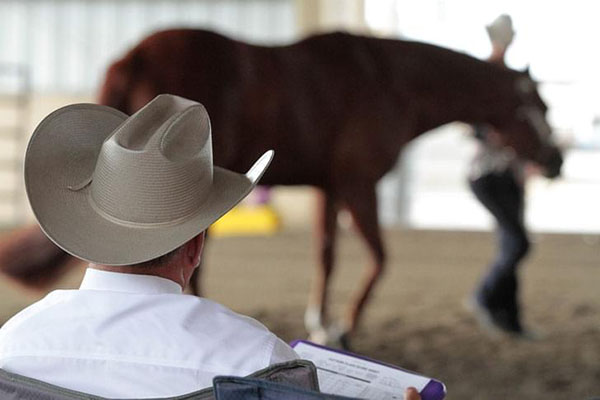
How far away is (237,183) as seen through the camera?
1.34 meters

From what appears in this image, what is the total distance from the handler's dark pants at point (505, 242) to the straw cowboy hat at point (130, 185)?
3.13 m

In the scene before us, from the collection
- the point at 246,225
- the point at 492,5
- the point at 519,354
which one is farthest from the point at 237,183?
the point at 492,5

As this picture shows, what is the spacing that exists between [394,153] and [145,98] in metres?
1.27

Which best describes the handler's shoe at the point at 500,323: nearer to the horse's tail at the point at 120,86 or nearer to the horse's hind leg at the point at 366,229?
the horse's hind leg at the point at 366,229

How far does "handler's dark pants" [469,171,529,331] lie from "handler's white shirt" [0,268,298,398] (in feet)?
10.9

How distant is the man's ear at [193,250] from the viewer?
1.25 metres

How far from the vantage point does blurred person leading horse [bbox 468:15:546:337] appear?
4.35 m

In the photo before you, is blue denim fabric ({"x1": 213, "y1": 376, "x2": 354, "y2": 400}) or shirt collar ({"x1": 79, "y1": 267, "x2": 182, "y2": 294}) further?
shirt collar ({"x1": 79, "y1": 267, "x2": 182, "y2": 294})

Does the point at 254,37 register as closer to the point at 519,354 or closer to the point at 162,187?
the point at 519,354

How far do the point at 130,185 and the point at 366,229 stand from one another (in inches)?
115

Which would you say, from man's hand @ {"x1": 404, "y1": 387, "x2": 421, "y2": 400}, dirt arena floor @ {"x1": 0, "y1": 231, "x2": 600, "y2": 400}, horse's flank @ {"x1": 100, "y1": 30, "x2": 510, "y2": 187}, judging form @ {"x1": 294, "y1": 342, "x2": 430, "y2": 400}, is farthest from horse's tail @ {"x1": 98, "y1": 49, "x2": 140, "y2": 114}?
man's hand @ {"x1": 404, "y1": 387, "x2": 421, "y2": 400}

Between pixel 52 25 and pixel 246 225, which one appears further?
pixel 52 25

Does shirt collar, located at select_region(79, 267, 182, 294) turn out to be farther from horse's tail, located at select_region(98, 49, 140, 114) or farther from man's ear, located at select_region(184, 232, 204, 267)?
horse's tail, located at select_region(98, 49, 140, 114)

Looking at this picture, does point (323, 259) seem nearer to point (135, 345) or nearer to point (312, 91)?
point (312, 91)
